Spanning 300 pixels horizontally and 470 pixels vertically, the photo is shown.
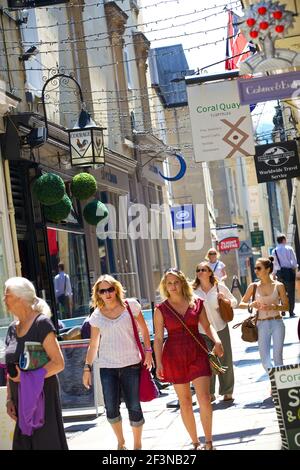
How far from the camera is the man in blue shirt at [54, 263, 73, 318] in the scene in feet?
→ 74.0

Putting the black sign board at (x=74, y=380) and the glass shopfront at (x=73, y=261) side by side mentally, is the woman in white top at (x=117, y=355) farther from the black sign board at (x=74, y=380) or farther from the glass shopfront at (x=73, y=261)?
the glass shopfront at (x=73, y=261)

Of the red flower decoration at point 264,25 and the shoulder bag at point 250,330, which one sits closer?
the red flower decoration at point 264,25

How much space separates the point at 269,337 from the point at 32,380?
558 centimetres

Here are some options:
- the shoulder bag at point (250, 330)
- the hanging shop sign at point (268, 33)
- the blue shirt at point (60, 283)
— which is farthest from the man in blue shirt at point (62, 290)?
the hanging shop sign at point (268, 33)

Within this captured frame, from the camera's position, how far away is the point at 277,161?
81.9ft

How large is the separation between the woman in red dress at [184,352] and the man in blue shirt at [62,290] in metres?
12.1

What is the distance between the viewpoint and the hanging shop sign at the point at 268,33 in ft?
36.8

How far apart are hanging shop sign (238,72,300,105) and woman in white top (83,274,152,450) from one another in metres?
2.77

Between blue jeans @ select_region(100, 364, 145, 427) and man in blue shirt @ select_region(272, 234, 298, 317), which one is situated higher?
man in blue shirt @ select_region(272, 234, 298, 317)

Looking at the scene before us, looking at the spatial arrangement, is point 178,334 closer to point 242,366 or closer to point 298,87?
point 298,87

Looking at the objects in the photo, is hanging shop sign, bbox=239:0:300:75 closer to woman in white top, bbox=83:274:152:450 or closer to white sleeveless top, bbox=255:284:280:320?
woman in white top, bbox=83:274:152:450

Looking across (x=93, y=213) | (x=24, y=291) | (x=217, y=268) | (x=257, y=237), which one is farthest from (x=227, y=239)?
(x=24, y=291)

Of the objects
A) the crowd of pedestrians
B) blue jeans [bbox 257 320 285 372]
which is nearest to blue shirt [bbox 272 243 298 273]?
the crowd of pedestrians
